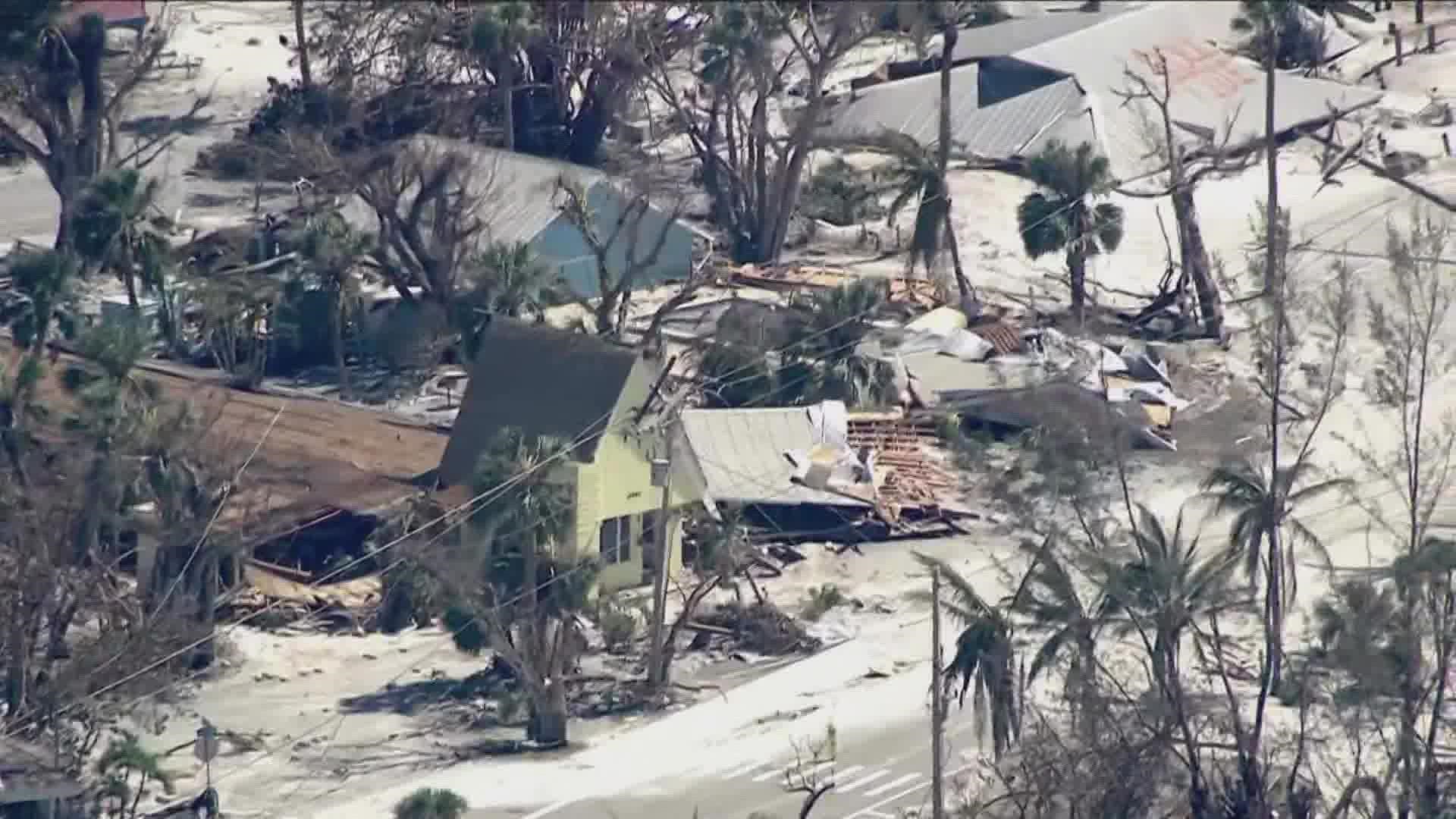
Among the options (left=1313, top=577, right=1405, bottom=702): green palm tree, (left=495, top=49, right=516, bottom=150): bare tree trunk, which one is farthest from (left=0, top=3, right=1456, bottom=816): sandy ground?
(left=1313, top=577, right=1405, bottom=702): green palm tree

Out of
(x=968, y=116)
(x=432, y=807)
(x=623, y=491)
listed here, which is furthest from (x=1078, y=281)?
(x=432, y=807)

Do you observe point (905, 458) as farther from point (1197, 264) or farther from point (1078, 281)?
point (1197, 264)

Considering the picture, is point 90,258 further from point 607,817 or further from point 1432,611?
point 1432,611

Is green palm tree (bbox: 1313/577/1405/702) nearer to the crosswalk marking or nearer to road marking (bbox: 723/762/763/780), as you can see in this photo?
the crosswalk marking

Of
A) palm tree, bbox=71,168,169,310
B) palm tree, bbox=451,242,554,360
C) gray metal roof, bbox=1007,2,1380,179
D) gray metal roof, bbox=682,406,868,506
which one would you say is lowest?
gray metal roof, bbox=682,406,868,506

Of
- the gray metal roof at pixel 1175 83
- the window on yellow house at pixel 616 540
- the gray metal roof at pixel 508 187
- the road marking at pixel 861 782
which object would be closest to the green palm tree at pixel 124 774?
the road marking at pixel 861 782
